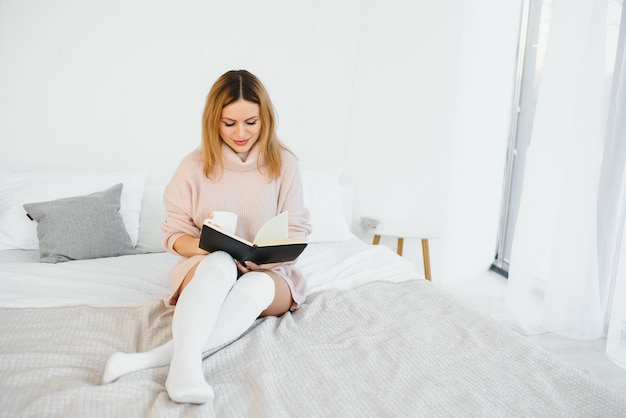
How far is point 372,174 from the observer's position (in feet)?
9.57

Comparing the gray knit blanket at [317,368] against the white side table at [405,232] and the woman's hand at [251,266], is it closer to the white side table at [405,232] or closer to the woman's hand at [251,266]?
the woman's hand at [251,266]

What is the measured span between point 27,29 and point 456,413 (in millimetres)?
2291

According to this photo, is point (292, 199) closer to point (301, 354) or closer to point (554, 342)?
point (301, 354)

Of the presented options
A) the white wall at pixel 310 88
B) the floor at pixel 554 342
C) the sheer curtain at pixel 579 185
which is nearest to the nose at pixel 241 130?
the white wall at pixel 310 88

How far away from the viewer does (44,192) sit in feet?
7.00

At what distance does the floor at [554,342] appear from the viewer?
1971mm

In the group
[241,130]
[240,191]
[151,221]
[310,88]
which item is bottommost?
[151,221]

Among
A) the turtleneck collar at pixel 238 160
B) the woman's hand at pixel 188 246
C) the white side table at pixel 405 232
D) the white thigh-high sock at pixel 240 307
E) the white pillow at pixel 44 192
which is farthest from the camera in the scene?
the white side table at pixel 405 232

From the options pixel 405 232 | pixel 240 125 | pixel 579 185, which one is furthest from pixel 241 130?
pixel 579 185

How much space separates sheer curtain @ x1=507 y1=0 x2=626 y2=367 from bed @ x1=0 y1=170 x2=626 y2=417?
31.8 inches

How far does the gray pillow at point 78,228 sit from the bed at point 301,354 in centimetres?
4

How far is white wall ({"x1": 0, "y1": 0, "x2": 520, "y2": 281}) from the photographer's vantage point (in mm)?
2350

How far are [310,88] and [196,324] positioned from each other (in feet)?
5.87

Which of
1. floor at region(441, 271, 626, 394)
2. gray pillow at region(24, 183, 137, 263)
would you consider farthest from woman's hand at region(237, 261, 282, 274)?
floor at region(441, 271, 626, 394)
